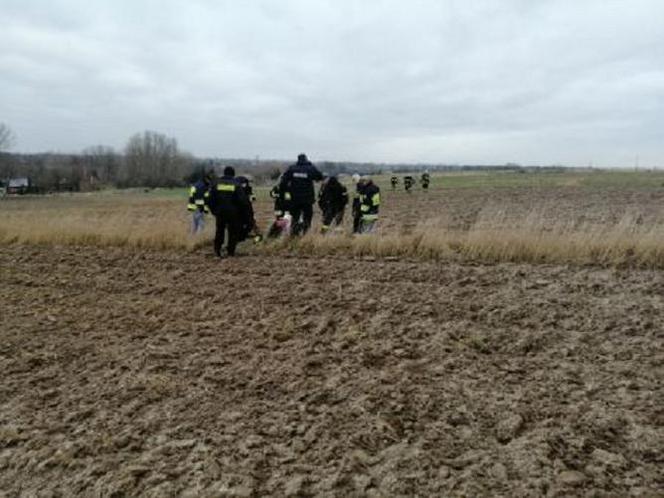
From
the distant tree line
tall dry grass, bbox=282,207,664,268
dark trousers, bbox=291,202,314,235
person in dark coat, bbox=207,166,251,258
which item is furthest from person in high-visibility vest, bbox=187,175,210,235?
the distant tree line

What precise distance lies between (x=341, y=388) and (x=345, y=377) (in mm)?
214

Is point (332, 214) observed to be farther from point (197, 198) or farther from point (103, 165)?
point (103, 165)

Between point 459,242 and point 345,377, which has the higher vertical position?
point 459,242

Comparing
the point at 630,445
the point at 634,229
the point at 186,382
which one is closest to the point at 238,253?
the point at 186,382

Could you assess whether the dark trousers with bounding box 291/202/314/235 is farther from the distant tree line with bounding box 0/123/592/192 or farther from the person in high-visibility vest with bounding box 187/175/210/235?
the distant tree line with bounding box 0/123/592/192

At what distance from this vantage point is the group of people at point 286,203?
404 inches

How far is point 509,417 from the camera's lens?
4035mm

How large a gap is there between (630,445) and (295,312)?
3.82 meters

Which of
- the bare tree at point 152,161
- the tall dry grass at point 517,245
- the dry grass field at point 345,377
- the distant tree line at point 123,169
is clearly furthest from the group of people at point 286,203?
the bare tree at point 152,161

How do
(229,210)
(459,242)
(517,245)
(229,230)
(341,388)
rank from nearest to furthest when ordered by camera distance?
(341,388) → (517,245) → (459,242) → (229,210) → (229,230)

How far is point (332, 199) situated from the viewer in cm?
1262

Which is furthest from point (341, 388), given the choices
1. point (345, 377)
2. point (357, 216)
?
point (357, 216)

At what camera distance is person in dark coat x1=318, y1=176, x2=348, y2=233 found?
1264 cm

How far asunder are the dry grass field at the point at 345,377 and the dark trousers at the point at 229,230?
1.12 meters
